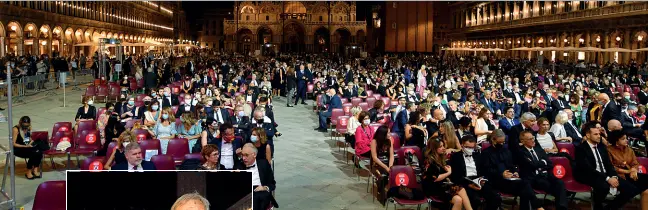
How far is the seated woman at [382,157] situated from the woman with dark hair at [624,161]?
3.23m

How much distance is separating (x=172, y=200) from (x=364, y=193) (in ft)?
19.9

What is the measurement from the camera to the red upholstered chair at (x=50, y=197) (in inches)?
240

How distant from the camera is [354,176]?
1031 cm

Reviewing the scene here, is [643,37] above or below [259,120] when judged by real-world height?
above

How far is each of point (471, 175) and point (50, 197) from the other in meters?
5.21

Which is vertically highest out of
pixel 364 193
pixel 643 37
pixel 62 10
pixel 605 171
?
pixel 62 10

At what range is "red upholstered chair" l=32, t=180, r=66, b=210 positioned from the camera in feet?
20.0

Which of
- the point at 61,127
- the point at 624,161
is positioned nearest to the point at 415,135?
the point at 624,161

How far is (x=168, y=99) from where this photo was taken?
47.8ft

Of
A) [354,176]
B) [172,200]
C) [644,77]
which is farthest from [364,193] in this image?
[644,77]

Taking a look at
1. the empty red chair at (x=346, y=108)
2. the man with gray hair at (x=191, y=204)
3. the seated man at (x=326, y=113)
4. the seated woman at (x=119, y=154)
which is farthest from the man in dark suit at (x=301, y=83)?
the man with gray hair at (x=191, y=204)

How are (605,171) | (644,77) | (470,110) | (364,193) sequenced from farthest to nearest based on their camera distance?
(644,77), (470,110), (364,193), (605,171)

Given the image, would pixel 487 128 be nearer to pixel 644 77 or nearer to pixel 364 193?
pixel 364 193

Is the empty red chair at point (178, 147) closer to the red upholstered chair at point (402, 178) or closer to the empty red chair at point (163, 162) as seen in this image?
the empty red chair at point (163, 162)
